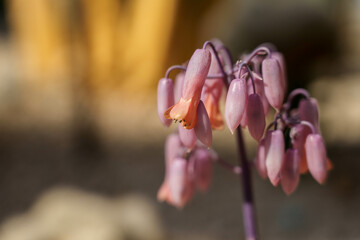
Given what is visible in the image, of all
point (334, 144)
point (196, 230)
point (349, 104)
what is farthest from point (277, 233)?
point (349, 104)

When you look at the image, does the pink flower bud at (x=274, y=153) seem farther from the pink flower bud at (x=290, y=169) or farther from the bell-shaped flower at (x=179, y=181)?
the bell-shaped flower at (x=179, y=181)

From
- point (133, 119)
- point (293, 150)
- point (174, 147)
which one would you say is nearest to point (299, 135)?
point (293, 150)

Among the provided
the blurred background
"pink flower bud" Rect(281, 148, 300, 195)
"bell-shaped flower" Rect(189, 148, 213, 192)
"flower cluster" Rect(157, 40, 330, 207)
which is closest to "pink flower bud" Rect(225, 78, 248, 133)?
"flower cluster" Rect(157, 40, 330, 207)

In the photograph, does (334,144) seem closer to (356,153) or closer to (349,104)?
(356,153)

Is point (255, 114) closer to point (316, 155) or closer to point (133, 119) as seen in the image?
point (316, 155)

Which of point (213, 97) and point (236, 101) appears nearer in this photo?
point (236, 101)

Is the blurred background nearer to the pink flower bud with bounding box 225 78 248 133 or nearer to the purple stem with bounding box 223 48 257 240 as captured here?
the purple stem with bounding box 223 48 257 240
